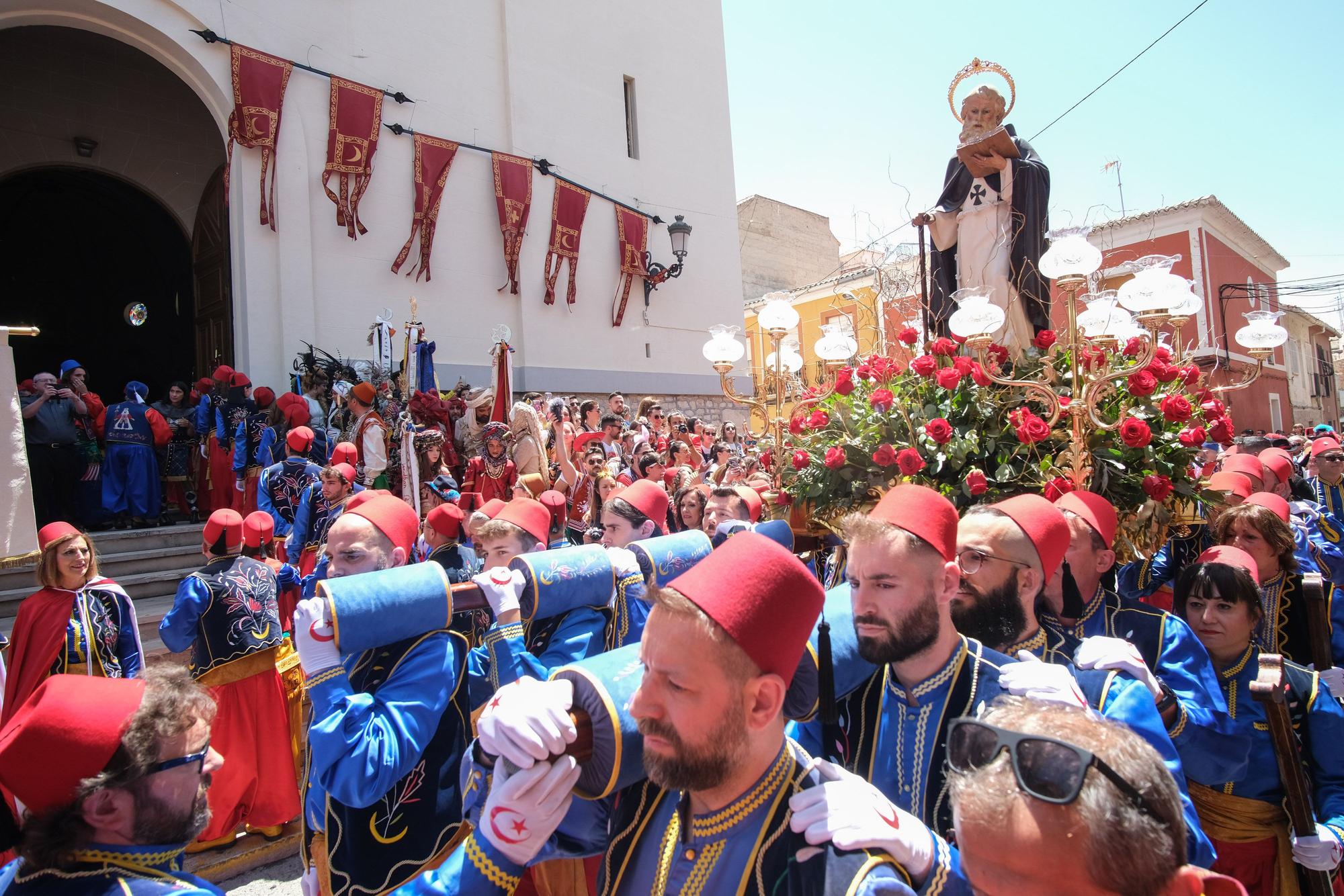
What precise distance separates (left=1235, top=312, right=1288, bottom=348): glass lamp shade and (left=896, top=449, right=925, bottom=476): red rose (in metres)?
3.68

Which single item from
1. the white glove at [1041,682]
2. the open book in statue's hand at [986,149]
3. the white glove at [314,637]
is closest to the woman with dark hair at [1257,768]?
the white glove at [1041,682]

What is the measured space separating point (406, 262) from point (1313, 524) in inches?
515

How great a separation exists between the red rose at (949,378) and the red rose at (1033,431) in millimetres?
394

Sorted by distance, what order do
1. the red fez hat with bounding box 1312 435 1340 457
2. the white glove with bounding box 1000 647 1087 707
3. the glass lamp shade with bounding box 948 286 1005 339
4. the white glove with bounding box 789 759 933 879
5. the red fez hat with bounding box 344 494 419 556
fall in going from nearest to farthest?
the white glove with bounding box 789 759 933 879 → the white glove with bounding box 1000 647 1087 707 → the red fez hat with bounding box 344 494 419 556 → the glass lamp shade with bounding box 948 286 1005 339 → the red fez hat with bounding box 1312 435 1340 457

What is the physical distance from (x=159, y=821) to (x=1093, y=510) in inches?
133

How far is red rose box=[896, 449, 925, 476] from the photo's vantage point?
144 inches

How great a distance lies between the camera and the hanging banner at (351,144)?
12695 millimetres

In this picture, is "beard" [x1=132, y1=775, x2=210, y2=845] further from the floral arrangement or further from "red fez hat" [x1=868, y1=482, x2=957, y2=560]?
the floral arrangement

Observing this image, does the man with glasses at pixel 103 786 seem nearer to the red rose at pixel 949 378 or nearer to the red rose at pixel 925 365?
the red rose at pixel 949 378

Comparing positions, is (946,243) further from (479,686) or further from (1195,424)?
(479,686)

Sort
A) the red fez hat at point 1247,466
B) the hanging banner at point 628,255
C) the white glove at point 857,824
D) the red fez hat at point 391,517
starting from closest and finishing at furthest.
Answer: the white glove at point 857,824 < the red fez hat at point 391,517 < the red fez hat at point 1247,466 < the hanging banner at point 628,255

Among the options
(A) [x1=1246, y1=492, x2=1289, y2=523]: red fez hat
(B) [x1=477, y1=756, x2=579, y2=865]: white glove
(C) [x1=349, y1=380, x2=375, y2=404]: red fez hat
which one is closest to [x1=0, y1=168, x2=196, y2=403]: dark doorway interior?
(C) [x1=349, y1=380, x2=375, y2=404]: red fez hat

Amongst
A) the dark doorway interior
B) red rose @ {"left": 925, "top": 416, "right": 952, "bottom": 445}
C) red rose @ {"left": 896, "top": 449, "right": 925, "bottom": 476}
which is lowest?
red rose @ {"left": 896, "top": 449, "right": 925, "bottom": 476}

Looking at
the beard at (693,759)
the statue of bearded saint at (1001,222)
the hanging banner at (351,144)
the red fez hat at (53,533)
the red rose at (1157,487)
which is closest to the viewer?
the beard at (693,759)
